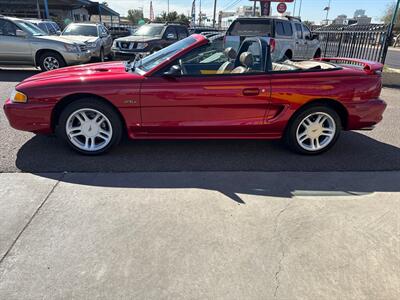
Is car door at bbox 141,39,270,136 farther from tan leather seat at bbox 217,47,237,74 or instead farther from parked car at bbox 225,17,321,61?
parked car at bbox 225,17,321,61

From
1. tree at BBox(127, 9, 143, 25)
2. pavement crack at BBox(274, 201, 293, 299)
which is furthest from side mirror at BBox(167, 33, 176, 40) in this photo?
tree at BBox(127, 9, 143, 25)

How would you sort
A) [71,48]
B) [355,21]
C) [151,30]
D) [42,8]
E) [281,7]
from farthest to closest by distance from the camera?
1. [355,21]
2. [42,8]
3. [281,7]
4. [151,30]
5. [71,48]

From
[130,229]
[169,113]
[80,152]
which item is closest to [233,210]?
[130,229]

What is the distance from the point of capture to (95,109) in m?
3.77

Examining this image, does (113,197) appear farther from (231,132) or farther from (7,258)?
(231,132)

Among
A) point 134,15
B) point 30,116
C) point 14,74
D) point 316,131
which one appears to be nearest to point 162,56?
point 30,116

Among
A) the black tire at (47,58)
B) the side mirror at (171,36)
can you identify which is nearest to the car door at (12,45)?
the black tire at (47,58)

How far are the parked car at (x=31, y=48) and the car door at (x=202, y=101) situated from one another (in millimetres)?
7241

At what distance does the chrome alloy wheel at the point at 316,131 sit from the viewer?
13.6 ft

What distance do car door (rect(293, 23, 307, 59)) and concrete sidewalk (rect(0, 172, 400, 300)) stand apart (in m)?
9.12

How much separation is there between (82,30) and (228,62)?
1084cm

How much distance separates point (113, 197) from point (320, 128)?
273 cm

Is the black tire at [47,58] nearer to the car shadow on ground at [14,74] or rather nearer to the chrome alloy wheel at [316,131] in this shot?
the car shadow on ground at [14,74]

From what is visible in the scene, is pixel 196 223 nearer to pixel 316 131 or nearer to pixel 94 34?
pixel 316 131
